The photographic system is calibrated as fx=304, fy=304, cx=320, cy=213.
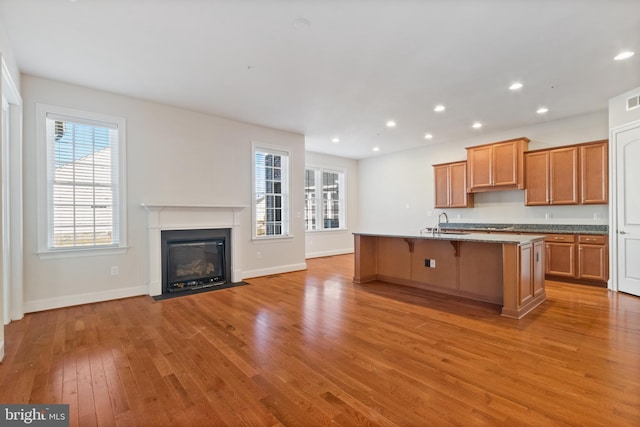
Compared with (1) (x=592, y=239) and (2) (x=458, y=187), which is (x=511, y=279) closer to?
(1) (x=592, y=239)

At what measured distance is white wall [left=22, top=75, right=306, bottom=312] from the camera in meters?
3.76

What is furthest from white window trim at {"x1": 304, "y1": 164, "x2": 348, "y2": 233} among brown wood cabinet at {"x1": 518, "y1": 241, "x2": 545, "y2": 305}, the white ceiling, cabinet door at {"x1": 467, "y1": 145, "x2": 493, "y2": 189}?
brown wood cabinet at {"x1": 518, "y1": 241, "x2": 545, "y2": 305}

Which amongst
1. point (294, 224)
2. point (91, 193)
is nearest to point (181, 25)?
point (91, 193)

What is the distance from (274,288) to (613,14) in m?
4.93

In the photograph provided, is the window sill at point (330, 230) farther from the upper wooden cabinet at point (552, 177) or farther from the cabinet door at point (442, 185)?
the upper wooden cabinet at point (552, 177)

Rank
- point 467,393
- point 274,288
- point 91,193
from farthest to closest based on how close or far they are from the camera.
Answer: point 274,288
point 91,193
point 467,393

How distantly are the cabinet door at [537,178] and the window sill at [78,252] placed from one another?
6.91 meters

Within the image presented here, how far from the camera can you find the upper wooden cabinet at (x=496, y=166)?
571 centimetres

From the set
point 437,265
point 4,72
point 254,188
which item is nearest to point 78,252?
point 4,72

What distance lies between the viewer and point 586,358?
8.01ft

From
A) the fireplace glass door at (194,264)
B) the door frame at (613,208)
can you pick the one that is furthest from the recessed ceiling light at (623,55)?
the fireplace glass door at (194,264)

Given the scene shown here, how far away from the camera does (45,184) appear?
12.5ft

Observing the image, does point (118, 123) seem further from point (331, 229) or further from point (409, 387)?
point (331, 229)

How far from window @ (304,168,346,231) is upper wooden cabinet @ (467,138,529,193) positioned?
372 cm
